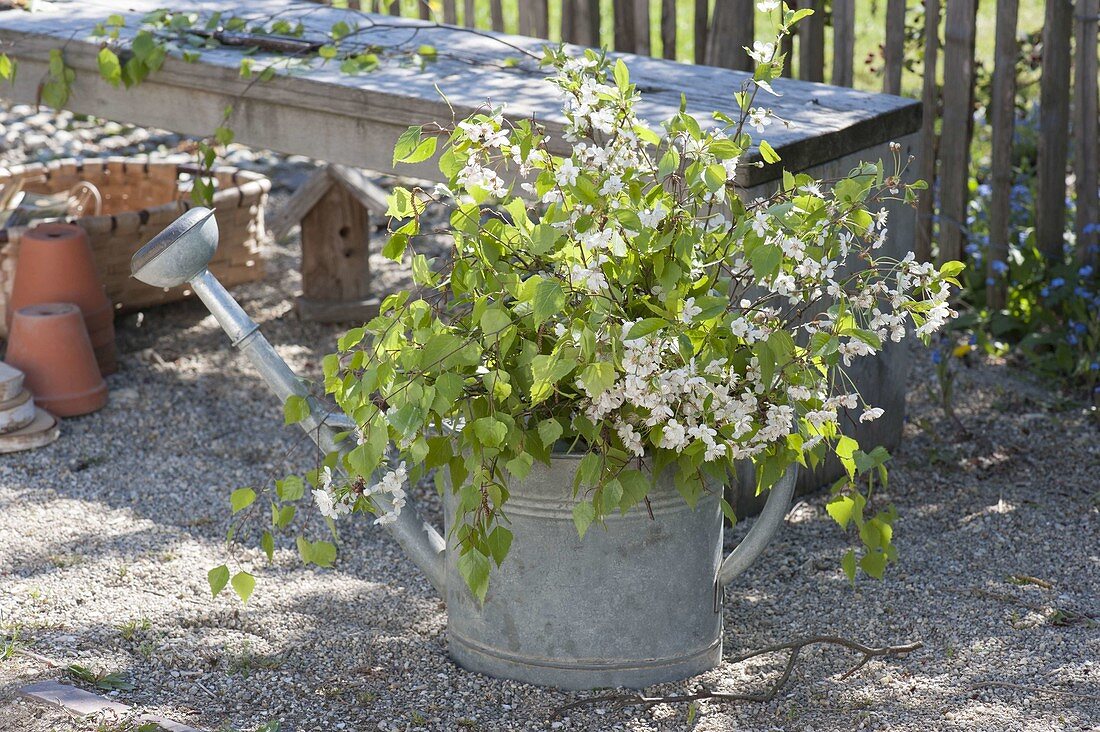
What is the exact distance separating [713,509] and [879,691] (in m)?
0.39

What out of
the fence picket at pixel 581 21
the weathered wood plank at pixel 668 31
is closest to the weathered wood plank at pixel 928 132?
the weathered wood plank at pixel 668 31

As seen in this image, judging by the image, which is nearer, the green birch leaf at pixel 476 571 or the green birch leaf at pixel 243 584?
the green birch leaf at pixel 476 571

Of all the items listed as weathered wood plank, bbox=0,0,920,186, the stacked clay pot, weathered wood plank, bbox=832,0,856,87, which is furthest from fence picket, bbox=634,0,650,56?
the stacked clay pot

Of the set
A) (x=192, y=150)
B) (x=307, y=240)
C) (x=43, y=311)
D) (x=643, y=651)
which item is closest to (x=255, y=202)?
(x=307, y=240)

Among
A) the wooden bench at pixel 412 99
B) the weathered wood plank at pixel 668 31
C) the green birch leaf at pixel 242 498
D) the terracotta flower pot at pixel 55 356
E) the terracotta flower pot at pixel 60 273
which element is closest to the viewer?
the green birch leaf at pixel 242 498

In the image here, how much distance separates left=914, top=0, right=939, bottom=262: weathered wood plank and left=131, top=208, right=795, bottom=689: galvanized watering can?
177 centimetres

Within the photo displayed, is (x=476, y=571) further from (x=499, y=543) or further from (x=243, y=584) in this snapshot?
(x=243, y=584)

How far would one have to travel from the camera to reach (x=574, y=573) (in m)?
1.92

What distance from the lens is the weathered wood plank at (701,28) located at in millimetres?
3848

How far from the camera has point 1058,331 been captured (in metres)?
3.43

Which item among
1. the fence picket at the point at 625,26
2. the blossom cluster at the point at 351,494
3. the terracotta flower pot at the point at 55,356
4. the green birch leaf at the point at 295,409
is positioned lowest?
the terracotta flower pot at the point at 55,356

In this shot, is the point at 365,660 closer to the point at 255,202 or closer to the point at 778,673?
the point at 778,673

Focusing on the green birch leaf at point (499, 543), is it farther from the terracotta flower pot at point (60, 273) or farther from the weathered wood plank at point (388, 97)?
the terracotta flower pot at point (60, 273)

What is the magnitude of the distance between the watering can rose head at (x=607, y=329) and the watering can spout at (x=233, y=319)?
0.15 meters
